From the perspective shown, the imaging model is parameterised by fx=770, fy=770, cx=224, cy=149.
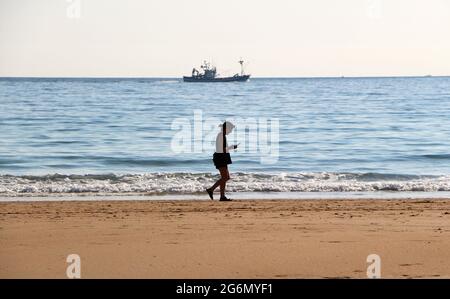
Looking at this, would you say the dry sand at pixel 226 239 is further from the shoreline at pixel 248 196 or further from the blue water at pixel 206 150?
the blue water at pixel 206 150

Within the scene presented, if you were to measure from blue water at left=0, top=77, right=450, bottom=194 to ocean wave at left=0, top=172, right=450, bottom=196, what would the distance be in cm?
3

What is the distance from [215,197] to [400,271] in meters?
8.09

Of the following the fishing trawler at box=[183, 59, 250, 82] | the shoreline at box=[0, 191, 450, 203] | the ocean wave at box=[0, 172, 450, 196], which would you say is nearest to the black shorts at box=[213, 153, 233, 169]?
the shoreline at box=[0, 191, 450, 203]

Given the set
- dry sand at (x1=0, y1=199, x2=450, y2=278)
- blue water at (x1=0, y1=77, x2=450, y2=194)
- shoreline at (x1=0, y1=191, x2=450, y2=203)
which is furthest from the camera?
blue water at (x1=0, y1=77, x2=450, y2=194)

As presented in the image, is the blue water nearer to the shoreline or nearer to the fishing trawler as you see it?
the shoreline

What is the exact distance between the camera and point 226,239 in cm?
1021

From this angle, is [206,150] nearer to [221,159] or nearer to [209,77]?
[221,159]

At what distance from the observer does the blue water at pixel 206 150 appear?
19219 mm

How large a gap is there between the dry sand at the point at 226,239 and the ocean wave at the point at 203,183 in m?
3.37

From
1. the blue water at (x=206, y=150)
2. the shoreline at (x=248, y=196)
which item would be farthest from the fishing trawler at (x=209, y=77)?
the shoreline at (x=248, y=196)

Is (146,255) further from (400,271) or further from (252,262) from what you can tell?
(400,271)

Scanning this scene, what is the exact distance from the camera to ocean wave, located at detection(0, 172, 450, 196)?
17.8 meters
